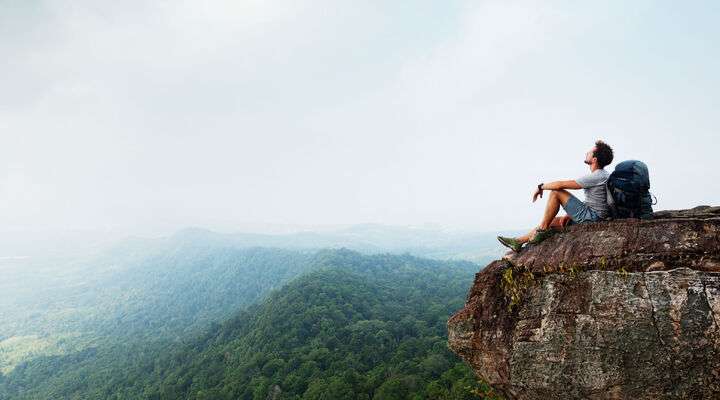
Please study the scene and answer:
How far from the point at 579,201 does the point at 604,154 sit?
3.73ft

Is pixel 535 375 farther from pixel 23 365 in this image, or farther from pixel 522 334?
pixel 23 365

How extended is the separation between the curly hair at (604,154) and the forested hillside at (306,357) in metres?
29.4

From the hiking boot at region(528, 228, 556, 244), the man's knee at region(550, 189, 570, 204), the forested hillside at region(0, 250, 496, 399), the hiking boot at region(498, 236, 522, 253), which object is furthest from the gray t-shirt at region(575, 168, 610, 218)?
the forested hillside at region(0, 250, 496, 399)

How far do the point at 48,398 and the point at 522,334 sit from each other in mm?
179903

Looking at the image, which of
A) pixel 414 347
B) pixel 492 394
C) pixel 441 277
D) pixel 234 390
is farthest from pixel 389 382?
pixel 441 277

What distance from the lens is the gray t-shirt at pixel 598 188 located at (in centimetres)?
772

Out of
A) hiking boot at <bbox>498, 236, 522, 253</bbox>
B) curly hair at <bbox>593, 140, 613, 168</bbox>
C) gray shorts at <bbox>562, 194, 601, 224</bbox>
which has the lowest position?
hiking boot at <bbox>498, 236, 522, 253</bbox>

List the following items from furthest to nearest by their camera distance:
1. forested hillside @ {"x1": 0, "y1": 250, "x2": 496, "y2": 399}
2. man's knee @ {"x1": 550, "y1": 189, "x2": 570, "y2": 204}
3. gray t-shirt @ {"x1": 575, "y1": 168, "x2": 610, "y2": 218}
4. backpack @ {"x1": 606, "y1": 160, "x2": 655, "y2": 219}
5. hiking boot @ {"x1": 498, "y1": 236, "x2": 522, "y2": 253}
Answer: forested hillside @ {"x1": 0, "y1": 250, "x2": 496, "y2": 399}, hiking boot @ {"x1": 498, "y1": 236, "x2": 522, "y2": 253}, man's knee @ {"x1": 550, "y1": 189, "x2": 570, "y2": 204}, gray t-shirt @ {"x1": 575, "y1": 168, "x2": 610, "y2": 218}, backpack @ {"x1": 606, "y1": 160, "x2": 655, "y2": 219}

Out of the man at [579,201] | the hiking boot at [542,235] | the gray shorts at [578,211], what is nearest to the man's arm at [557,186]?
the man at [579,201]

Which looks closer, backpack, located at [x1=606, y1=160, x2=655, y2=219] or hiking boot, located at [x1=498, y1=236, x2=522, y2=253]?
backpack, located at [x1=606, y1=160, x2=655, y2=219]

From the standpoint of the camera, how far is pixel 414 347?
3189 inches

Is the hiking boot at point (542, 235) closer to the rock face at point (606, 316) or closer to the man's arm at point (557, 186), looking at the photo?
the rock face at point (606, 316)

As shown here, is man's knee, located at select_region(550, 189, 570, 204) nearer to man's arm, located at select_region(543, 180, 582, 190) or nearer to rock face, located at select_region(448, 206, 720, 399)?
man's arm, located at select_region(543, 180, 582, 190)

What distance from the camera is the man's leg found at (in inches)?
322
